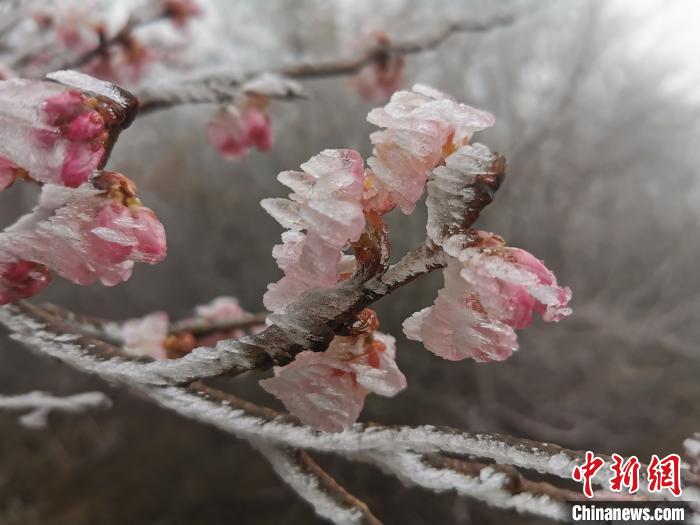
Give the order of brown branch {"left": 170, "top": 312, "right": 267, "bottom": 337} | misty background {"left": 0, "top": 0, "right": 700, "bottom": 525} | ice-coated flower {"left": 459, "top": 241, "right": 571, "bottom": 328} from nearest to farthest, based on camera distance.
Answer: ice-coated flower {"left": 459, "top": 241, "right": 571, "bottom": 328} → brown branch {"left": 170, "top": 312, "right": 267, "bottom": 337} → misty background {"left": 0, "top": 0, "right": 700, "bottom": 525}

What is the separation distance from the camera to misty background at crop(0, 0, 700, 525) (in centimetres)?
234

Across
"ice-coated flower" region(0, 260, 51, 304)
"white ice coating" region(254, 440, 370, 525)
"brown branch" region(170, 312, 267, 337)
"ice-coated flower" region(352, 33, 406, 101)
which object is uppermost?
"ice-coated flower" region(352, 33, 406, 101)

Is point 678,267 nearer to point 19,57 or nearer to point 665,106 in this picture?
point 665,106

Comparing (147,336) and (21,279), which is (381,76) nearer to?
(147,336)

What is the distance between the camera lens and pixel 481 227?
2.79m

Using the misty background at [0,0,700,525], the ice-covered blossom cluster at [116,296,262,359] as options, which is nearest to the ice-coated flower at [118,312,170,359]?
the ice-covered blossom cluster at [116,296,262,359]

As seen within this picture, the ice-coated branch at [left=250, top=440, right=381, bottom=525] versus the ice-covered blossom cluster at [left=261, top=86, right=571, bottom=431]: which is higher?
the ice-covered blossom cluster at [left=261, top=86, right=571, bottom=431]

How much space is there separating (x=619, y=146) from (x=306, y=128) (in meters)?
1.94

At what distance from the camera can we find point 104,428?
2.50 meters

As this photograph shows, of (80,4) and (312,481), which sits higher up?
(80,4)

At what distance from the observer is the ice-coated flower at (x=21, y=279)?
272mm

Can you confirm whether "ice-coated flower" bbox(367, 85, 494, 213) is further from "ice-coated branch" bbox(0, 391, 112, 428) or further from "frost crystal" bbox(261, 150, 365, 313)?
"ice-coated branch" bbox(0, 391, 112, 428)

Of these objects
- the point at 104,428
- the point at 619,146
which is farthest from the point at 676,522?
the point at 619,146

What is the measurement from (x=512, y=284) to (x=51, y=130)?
21cm
